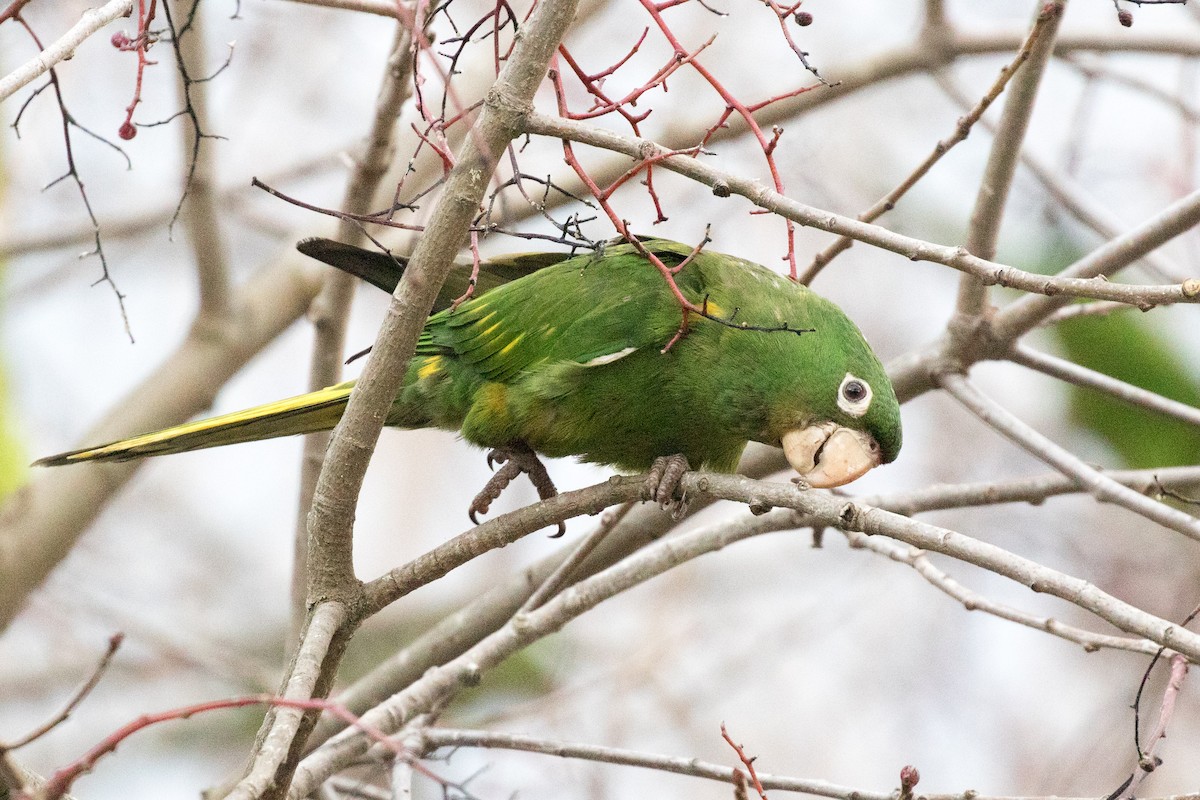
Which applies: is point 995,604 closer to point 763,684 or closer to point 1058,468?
point 1058,468

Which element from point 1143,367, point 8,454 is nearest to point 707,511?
point 1143,367

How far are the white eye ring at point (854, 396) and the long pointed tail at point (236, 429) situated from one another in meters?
1.33

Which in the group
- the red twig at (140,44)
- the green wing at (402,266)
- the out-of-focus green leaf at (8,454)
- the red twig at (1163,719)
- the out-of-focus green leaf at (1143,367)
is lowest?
the red twig at (1163,719)

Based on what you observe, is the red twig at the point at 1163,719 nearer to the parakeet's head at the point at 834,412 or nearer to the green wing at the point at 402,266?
the parakeet's head at the point at 834,412

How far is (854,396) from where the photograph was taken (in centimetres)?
309

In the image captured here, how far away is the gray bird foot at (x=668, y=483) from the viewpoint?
2820mm

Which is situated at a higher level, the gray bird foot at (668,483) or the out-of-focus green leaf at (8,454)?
the out-of-focus green leaf at (8,454)

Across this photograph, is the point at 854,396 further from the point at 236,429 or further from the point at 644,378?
the point at 236,429

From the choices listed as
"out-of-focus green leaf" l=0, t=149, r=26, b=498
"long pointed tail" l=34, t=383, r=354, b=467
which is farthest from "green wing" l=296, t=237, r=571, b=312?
"out-of-focus green leaf" l=0, t=149, r=26, b=498

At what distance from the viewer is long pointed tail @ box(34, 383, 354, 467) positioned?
3051 millimetres

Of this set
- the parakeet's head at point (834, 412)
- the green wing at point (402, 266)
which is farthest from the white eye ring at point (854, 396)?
the green wing at point (402, 266)

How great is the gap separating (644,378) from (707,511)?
7.22 m

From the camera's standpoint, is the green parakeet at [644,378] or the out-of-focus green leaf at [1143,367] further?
the out-of-focus green leaf at [1143,367]

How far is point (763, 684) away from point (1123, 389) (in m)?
8.46
